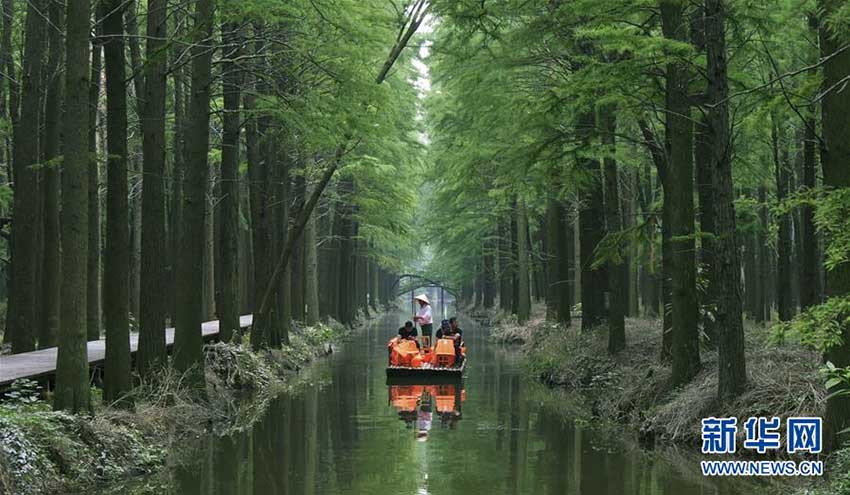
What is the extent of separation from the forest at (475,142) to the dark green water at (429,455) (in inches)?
67.5

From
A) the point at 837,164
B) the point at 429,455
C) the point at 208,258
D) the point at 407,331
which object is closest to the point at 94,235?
the point at 208,258

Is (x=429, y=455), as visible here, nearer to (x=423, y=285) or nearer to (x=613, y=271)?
(x=613, y=271)

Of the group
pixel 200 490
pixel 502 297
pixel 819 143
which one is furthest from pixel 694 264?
pixel 502 297

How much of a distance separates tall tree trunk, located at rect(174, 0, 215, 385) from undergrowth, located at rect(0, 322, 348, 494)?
2.06 ft

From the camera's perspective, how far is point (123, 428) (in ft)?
37.2

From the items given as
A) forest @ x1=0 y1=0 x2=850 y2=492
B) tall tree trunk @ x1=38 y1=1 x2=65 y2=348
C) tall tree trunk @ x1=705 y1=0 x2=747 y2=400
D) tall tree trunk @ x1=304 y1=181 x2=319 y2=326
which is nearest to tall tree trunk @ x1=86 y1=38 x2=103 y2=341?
forest @ x1=0 y1=0 x2=850 y2=492

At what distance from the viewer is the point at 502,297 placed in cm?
4769

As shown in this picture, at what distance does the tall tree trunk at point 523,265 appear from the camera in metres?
34.7

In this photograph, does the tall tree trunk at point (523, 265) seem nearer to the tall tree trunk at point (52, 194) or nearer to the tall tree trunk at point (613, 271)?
the tall tree trunk at point (613, 271)

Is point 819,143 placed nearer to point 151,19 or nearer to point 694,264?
point 694,264

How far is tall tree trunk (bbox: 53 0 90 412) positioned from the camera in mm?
10594

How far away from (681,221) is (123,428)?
894 centimetres

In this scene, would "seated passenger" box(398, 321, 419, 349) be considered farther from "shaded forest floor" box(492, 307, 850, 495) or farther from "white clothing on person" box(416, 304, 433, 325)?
"shaded forest floor" box(492, 307, 850, 495)

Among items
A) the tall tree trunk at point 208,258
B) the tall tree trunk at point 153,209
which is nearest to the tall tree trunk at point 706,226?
the tall tree trunk at point 153,209
